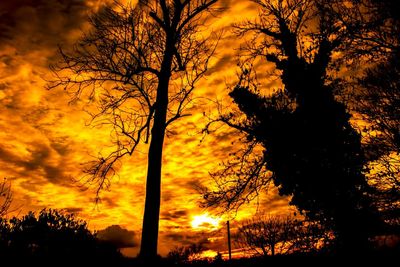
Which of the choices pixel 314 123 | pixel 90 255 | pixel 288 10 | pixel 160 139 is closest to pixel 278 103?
pixel 314 123

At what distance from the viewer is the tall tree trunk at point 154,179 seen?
24.9ft

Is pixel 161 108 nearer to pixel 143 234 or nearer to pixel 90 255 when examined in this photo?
pixel 143 234

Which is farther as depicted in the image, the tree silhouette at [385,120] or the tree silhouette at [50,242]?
the tree silhouette at [50,242]

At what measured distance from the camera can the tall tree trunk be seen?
7.59m

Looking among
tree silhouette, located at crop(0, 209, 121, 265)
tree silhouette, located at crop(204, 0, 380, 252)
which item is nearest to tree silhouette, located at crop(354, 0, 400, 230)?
tree silhouette, located at crop(204, 0, 380, 252)

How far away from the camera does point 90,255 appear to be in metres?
20.1

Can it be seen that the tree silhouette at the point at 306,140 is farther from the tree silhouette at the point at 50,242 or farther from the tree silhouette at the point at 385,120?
the tree silhouette at the point at 50,242

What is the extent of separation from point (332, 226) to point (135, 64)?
934cm

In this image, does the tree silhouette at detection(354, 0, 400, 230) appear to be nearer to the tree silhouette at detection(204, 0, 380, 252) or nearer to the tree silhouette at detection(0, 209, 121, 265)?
the tree silhouette at detection(204, 0, 380, 252)

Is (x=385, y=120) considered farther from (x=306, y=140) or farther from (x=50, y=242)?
(x=50, y=242)

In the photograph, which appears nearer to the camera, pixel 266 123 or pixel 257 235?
pixel 266 123

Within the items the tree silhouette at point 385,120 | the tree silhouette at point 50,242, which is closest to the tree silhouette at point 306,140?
the tree silhouette at point 385,120

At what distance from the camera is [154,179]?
813cm

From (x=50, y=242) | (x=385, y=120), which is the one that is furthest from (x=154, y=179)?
(x=50, y=242)
